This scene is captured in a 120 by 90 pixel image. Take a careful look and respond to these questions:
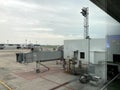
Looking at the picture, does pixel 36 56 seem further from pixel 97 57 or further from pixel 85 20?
pixel 85 20

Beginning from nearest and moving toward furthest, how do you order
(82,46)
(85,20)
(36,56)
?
1. (36,56)
2. (82,46)
3. (85,20)

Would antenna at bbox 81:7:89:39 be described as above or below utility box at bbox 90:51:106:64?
above

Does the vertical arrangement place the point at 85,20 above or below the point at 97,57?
above

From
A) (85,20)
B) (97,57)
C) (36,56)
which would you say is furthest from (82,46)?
(85,20)

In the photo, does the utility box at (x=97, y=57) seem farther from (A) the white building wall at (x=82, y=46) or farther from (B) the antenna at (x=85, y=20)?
(B) the antenna at (x=85, y=20)

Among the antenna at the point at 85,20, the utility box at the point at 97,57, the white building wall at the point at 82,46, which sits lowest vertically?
the utility box at the point at 97,57

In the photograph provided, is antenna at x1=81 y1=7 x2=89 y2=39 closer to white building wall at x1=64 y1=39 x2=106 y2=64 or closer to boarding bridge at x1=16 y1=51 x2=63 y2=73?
white building wall at x1=64 y1=39 x2=106 y2=64

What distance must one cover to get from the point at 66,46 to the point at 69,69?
13.2 feet

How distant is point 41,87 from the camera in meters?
9.59

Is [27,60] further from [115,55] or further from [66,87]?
[115,55]

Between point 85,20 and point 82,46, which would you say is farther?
point 85,20

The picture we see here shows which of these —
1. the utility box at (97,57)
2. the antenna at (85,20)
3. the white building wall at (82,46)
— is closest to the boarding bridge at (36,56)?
the white building wall at (82,46)

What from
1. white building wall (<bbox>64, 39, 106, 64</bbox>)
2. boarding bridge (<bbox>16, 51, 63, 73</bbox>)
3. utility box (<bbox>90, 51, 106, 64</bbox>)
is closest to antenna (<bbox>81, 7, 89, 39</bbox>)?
white building wall (<bbox>64, 39, 106, 64</bbox>)

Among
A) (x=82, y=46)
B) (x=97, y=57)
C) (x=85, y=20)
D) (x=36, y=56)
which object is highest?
(x=85, y=20)
